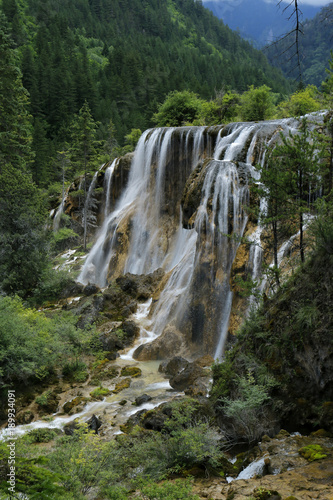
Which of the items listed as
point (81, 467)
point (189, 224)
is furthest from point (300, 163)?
point (189, 224)

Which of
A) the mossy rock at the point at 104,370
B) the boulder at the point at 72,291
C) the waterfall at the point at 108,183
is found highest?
the waterfall at the point at 108,183

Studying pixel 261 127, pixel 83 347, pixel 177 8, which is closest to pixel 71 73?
pixel 261 127

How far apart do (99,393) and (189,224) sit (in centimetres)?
925

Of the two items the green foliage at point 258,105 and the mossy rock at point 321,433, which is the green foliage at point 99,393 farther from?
the green foliage at point 258,105

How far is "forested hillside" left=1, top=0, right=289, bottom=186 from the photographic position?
174ft

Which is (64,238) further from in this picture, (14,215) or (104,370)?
(104,370)

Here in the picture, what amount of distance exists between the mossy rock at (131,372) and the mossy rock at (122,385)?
0.50 m

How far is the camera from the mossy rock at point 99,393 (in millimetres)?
11712

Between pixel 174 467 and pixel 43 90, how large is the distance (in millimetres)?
59832

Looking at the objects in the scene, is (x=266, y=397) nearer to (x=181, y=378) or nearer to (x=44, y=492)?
(x=44, y=492)

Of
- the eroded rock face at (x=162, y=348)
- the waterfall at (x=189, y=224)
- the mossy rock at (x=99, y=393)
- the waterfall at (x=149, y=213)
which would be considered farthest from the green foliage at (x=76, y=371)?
the waterfall at (x=149, y=213)

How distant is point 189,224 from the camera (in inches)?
A: 699

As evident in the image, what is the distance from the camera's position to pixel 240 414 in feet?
22.6

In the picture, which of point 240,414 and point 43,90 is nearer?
point 240,414
